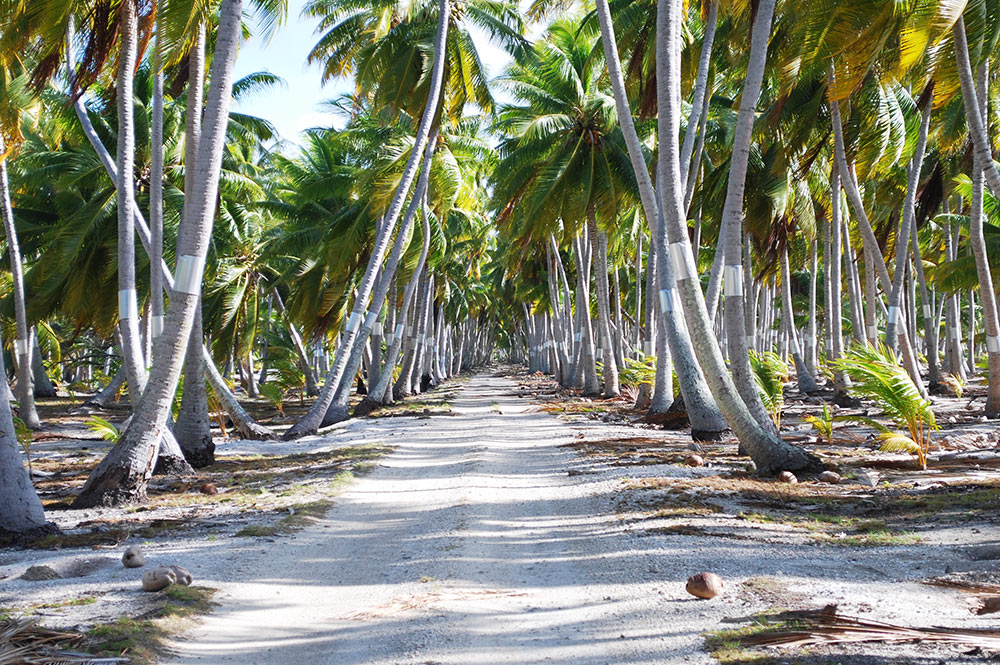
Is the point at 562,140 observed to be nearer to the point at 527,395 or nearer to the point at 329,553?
the point at 527,395

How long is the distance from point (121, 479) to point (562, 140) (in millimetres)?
15116

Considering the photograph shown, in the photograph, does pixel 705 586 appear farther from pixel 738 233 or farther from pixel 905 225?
pixel 905 225

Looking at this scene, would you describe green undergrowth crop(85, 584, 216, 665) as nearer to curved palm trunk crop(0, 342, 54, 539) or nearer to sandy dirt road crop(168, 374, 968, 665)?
sandy dirt road crop(168, 374, 968, 665)

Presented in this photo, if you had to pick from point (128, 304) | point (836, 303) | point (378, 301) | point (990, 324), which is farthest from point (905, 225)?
point (128, 304)

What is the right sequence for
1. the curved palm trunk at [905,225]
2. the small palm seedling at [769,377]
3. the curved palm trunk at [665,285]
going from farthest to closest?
the curved palm trunk at [905,225] → the small palm seedling at [769,377] → the curved palm trunk at [665,285]

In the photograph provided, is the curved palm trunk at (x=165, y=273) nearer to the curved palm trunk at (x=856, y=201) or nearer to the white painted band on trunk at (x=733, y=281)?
the white painted band on trunk at (x=733, y=281)

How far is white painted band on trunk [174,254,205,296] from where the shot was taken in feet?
27.4

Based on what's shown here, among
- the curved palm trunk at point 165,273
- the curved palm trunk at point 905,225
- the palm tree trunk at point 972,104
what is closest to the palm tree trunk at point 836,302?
the curved palm trunk at point 905,225

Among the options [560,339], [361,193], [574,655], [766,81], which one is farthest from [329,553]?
[560,339]

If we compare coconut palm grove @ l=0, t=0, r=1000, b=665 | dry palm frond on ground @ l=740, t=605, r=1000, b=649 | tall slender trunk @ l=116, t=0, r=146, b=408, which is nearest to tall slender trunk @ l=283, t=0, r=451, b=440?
coconut palm grove @ l=0, t=0, r=1000, b=665

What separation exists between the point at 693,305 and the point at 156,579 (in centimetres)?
625

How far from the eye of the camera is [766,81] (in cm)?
1702

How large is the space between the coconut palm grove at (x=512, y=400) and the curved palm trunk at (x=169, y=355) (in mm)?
34

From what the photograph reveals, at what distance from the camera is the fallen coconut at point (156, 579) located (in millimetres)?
4918
